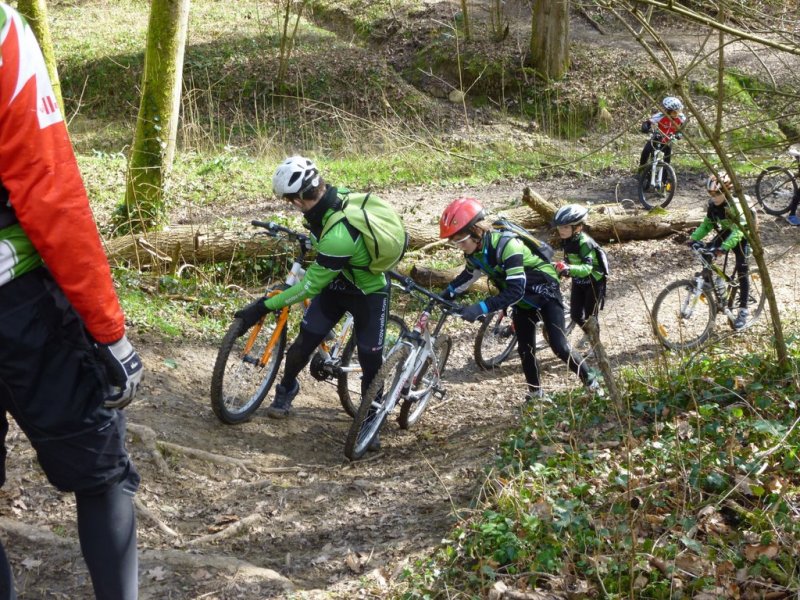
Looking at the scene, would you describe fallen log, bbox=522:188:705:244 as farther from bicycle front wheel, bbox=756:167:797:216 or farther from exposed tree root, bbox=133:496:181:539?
exposed tree root, bbox=133:496:181:539

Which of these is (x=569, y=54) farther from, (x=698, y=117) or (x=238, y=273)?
(x=698, y=117)

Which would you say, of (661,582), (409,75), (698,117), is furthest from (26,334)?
(409,75)

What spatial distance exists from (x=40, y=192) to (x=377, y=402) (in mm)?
4024

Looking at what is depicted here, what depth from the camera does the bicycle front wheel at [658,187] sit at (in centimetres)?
1344

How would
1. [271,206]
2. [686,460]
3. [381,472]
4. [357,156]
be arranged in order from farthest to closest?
[357,156]
[271,206]
[381,472]
[686,460]

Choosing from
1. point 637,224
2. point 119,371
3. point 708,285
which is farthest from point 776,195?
point 119,371

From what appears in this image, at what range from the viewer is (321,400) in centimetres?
738

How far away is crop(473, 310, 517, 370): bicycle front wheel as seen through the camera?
8.45 metres

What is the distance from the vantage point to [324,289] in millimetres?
6227

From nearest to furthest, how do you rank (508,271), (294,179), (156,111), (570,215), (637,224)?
(294,179) → (508,271) → (570,215) → (156,111) → (637,224)

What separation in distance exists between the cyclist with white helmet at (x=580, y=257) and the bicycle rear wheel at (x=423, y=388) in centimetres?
136

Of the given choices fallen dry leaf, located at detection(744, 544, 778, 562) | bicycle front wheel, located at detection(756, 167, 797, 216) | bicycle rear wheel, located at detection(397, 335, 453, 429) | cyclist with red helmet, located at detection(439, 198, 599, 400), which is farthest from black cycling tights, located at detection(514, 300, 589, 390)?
bicycle front wheel, located at detection(756, 167, 797, 216)

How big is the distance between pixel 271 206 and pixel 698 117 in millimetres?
9435

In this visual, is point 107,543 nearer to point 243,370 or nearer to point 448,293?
point 243,370
